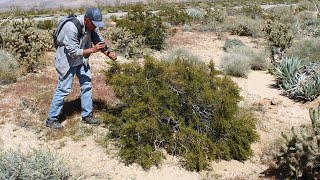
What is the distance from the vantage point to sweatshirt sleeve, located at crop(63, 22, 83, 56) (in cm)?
595

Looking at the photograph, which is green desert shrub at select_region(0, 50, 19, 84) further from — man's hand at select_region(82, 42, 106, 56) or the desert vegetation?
man's hand at select_region(82, 42, 106, 56)

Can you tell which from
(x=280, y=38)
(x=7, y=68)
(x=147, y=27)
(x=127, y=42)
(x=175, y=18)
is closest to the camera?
(x=7, y=68)

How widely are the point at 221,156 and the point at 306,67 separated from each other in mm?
4818

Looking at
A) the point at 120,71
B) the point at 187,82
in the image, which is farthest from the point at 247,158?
the point at 120,71

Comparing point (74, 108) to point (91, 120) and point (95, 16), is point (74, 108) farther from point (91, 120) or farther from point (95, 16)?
point (95, 16)

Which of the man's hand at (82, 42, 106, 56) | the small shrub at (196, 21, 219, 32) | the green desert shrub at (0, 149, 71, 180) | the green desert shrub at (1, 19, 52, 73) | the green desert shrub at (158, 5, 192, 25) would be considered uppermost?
the man's hand at (82, 42, 106, 56)

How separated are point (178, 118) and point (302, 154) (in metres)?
1.94

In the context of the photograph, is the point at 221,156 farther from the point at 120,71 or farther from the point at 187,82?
the point at 120,71

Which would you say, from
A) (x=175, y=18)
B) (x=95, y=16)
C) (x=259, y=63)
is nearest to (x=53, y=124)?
(x=95, y=16)

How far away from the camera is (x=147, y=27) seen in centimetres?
1453

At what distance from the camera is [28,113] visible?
287 inches

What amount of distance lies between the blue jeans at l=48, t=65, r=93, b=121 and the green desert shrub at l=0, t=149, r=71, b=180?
1.49 meters

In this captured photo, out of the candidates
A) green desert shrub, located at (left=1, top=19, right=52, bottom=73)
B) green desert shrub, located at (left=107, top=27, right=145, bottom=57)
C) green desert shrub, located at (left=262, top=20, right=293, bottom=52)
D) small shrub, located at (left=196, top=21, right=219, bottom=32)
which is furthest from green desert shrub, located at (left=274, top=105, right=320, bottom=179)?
small shrub, located at (left=196, top=21, right=219, bottom=32)

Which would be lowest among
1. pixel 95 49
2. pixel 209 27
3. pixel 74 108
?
pixel 209 27
